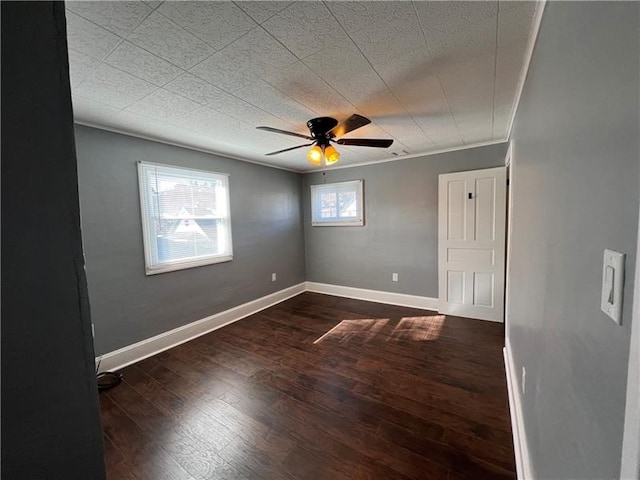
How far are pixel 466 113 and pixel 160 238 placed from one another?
133 inches

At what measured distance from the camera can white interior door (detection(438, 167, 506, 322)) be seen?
3311mm

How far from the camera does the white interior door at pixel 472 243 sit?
3311 millimetres

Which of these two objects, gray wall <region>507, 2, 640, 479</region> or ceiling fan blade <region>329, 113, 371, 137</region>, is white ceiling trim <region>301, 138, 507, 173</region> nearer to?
ceiling fan blade <region>329, 113, 371, 137</region>

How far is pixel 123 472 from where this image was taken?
5.00 ft

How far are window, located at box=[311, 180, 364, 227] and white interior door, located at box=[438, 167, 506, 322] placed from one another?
4.34 ft

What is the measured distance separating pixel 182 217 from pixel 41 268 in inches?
117

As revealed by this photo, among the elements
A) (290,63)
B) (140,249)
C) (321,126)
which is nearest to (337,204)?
(321,126)

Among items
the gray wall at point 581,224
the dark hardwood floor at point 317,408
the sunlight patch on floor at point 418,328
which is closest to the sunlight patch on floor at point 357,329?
the dark hardwood floor at point 317,408

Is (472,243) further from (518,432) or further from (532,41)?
(532,41)

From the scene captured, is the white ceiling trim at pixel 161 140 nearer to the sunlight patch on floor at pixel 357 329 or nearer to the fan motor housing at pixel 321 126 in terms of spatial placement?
the fan motor housing at pixel 321 126

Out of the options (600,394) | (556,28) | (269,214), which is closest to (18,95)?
(600,394)

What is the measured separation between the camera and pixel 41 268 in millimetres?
465

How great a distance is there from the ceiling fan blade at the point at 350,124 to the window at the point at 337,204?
209 cm

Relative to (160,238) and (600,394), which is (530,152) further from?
(160,238)
